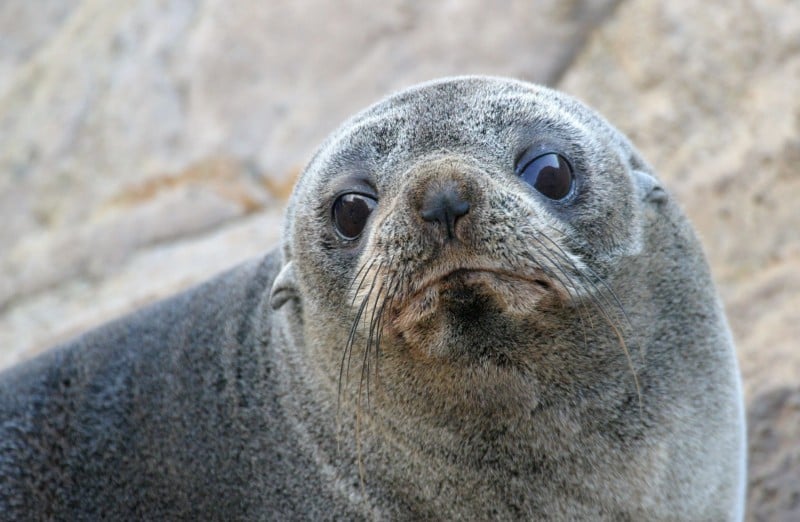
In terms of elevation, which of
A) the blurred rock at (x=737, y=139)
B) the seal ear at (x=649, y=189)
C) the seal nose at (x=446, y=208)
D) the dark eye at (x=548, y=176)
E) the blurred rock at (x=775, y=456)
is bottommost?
the blurred rock at (x=775, y=456)

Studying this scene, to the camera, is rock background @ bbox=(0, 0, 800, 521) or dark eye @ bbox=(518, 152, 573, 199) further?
rock background @ bbox=(0, 0, 800, 521)

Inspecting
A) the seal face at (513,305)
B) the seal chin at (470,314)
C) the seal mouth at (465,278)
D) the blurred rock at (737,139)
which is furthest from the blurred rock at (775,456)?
the seal mouth at (465,278)

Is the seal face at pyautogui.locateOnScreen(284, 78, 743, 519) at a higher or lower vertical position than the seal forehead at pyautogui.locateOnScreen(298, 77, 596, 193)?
lower

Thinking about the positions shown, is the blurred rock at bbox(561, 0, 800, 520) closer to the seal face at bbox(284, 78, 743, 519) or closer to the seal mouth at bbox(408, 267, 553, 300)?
the seal face at bbox(284, 78, 743, 519)

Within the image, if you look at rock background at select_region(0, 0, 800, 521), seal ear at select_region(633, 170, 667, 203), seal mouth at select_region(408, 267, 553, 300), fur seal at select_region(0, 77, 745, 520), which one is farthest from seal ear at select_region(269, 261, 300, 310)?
rock background at select_region(0, 0, 800, 521)

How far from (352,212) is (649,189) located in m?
1.22

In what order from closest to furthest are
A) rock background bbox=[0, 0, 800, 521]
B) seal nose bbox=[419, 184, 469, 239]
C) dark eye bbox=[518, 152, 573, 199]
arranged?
seal nose bbox=[419, 184, 469, 239]
dark eye bbox=[518, 152, 573, 199]
rock background bbox=[0, 0, 800, 521]

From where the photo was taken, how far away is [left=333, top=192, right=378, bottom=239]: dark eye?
3395 mm

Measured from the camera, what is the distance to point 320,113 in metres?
8.13

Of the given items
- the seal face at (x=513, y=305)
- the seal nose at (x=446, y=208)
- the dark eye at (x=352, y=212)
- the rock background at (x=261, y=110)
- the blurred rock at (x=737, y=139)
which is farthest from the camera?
the rock background at (x=261, y=110)

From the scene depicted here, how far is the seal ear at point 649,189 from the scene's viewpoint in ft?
12.4

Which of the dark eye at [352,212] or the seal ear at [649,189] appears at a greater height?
the seal ear at [649,189]

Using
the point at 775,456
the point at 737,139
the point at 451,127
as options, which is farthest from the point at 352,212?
the point at 737,139

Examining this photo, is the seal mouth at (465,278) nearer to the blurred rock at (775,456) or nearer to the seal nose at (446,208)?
the seal nose at (446,208)
